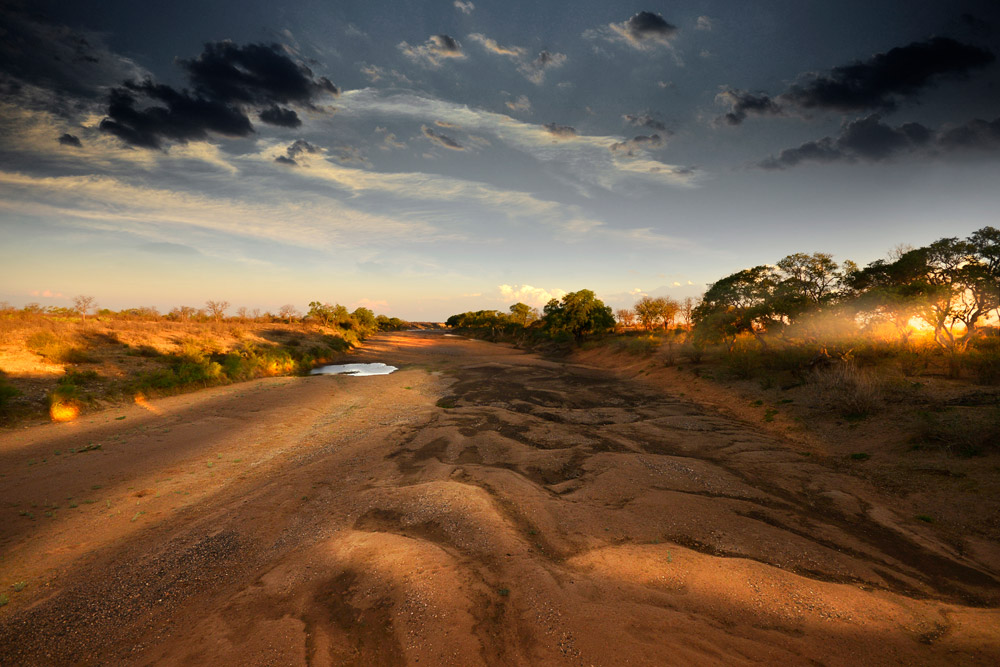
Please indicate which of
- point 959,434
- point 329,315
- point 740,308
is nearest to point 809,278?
point 740,308

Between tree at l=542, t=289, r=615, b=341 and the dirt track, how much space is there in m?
38.7

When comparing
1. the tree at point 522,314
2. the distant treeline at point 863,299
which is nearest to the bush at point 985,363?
the distant treeline at point 863,299

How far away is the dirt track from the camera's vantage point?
452 cm

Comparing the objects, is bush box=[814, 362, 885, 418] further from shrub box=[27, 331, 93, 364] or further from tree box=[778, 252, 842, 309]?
shrub box=[27, 331, 93, 364]

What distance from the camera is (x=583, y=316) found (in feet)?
169

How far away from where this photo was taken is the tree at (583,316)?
51906 mm

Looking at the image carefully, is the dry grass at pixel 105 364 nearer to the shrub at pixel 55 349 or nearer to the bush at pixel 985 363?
the shrub at pixel 55 349

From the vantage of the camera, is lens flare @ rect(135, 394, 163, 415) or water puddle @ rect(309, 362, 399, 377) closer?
lens flare @ rect(135, 394, 163, 415)

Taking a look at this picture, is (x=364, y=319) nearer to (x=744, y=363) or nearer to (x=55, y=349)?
(x=55, y=349)

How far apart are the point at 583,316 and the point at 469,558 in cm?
4763

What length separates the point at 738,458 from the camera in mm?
11820

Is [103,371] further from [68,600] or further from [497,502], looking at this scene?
[497,502]

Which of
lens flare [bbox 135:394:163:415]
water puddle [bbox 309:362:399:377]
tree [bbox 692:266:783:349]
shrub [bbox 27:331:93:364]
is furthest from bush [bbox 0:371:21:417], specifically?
tree [bbox 692:266:783:349]

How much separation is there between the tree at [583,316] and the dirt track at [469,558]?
3869 centimetres
